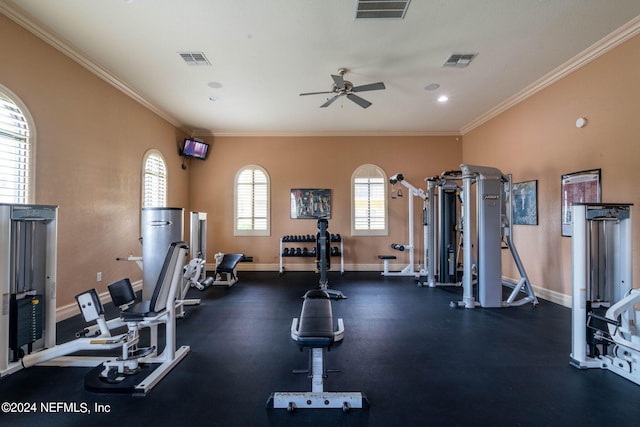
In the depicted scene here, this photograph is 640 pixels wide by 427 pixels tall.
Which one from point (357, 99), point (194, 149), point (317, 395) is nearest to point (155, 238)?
point (317, 395)

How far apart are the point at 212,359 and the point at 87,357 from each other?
1146 mm

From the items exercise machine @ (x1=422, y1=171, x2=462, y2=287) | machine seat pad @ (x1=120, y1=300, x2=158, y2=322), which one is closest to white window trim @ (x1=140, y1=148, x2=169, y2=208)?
machine seat pad @ (x1=120, y1=300, x2=158, y2=322)

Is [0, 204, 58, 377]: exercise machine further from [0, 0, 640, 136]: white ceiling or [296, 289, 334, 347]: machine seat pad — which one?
[296, 289, 334, 347]: machine seat pad

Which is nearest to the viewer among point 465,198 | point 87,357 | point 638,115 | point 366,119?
point 87,357

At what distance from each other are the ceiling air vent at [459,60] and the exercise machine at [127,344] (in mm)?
3954

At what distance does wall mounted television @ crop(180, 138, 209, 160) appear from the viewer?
5965 mm

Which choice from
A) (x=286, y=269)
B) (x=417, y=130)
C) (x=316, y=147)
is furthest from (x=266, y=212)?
(x=417, y=130)

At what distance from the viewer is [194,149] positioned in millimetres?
6113

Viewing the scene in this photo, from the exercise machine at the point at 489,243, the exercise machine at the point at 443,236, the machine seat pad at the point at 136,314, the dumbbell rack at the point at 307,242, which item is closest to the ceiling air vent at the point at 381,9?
the exercise machine at the point at 489,243

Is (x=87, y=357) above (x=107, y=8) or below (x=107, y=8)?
below

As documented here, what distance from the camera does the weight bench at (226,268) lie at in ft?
16.6

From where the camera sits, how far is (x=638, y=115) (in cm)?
291

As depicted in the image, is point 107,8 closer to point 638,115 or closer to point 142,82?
point 142,82

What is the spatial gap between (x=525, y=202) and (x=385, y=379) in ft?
13.5
